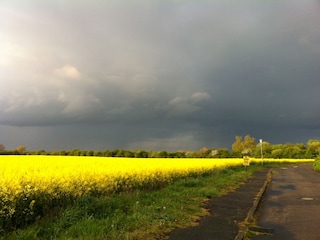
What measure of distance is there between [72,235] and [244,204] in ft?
24.3

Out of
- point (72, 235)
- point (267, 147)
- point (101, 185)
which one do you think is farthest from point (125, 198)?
point (267, 147)

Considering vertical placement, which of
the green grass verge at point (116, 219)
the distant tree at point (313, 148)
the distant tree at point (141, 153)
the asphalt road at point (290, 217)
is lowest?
the asphalt road at point (290, 217)

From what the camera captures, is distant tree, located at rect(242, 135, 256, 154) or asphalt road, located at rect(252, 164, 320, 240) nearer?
asphalt road, located at rect(252, 164, 320, 240)

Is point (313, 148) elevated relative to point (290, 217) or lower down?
elevated

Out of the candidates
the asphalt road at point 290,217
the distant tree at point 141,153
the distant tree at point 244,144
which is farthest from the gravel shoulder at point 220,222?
the distant tree at point 244,144

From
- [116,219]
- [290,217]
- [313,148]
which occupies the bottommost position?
[290,217]

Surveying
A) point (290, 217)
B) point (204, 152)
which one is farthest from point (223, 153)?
point (290, 217)

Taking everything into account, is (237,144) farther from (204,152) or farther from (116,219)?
(116,219)

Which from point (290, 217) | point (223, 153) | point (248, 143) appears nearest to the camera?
point (290, 217)

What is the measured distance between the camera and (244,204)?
1187cm

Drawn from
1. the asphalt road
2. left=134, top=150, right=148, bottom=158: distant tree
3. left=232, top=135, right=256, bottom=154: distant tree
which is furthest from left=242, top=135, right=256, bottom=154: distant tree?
the asphalt road

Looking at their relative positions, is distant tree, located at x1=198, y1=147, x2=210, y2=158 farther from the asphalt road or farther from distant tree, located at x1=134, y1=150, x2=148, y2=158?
the asphalt road

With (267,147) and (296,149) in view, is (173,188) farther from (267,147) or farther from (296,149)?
(267,147)

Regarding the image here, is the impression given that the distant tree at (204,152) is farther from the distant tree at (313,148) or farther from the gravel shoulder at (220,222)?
the gravel shoulder at (220,222)
